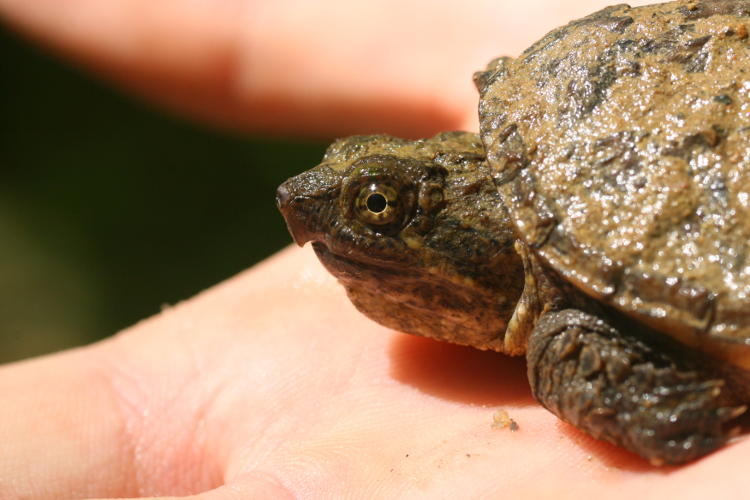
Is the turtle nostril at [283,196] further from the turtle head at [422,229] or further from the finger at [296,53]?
the finger at [296,53]

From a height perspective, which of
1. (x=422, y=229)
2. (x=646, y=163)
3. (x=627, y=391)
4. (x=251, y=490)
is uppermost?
(x=646, y=163)

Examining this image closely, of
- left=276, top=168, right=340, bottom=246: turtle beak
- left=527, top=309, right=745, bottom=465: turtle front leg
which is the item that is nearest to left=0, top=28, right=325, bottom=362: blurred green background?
left=276, top=168, right=340, bottom=246: turtle beak

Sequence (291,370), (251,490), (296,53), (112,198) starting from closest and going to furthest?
(251,490)
(291,370)
(296,53)
(112,198)

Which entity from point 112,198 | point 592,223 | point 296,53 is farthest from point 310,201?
point 112,198

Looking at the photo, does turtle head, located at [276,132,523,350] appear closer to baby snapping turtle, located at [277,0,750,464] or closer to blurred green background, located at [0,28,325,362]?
baby snapping turtle, located at [277,0,750,464]

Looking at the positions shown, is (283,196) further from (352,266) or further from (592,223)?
(592,223)

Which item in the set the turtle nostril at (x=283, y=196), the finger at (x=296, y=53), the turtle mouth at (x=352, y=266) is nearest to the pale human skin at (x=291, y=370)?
the finger at (x=296, y=53)

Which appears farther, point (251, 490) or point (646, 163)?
point (251, 490)
